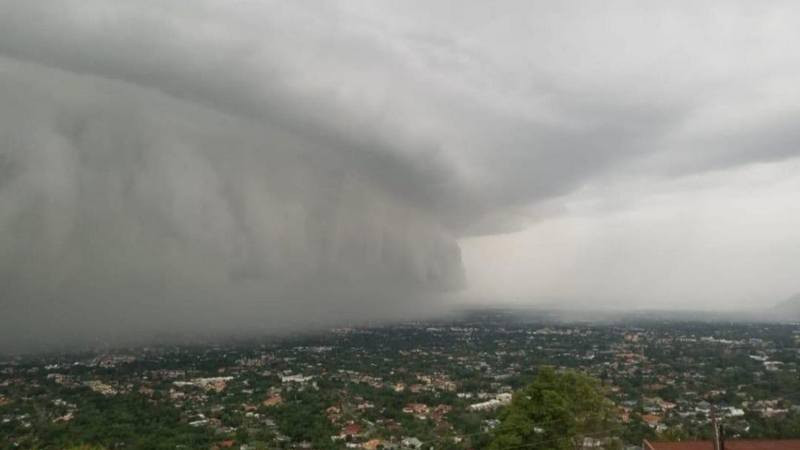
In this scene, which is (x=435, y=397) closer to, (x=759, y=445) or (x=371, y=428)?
(x=371, y=428)

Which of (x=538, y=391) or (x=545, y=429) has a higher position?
(x=538, y=391)

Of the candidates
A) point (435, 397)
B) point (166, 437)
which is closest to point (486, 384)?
point (435, 397)

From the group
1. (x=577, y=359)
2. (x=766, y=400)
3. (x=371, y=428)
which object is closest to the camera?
(x=371, y=428)

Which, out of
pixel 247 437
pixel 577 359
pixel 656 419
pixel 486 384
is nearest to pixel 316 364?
pixel 486 384

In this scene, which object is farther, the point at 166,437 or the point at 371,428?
the point at 371,428

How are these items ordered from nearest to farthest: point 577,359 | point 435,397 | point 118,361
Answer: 1. point 435,397
2. point 577,359
3. point 118,361

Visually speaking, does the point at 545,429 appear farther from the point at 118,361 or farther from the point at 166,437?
the point at 118,361
